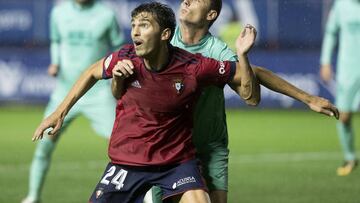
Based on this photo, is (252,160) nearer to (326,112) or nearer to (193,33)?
(193,33)

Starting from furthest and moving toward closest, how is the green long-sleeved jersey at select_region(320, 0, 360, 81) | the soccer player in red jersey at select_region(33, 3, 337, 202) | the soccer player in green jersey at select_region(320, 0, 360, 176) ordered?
the green long-sleeved jersey at select_region(320, 0, 360, 81), the soccer player in green jersey at select_region(320, 0, 360, 176), the soccer player in red jersey at select_region(33, 3, 337, 202)

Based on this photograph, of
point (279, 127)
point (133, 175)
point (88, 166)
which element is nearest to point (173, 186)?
point (133, 175)

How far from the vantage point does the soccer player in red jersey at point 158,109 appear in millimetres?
7762

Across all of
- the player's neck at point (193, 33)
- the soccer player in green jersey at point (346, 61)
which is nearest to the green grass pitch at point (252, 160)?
the soccer player in green jersey at point (346, 61)

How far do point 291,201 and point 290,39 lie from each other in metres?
12.9

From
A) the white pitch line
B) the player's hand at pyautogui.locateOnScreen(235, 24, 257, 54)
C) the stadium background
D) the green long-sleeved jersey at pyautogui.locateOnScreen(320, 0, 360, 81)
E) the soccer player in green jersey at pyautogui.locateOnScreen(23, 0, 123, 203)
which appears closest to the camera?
the player's hand at pyautogui.locateOnScreen(235, 24, 257, 54)

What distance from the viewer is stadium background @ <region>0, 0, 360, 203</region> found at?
13073 mm

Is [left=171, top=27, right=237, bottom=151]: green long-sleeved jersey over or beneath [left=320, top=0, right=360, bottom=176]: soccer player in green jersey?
over

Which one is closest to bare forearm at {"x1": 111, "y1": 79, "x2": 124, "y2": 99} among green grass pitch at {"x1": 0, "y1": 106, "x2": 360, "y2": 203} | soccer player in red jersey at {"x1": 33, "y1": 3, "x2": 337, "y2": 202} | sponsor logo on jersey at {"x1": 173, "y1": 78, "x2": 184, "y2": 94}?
soccer player in red jersey at {"x1": 33, "y1": 3, "x2": 337, "y2": 202}

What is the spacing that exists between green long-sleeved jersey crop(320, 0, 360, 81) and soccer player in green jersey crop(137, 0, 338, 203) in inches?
271

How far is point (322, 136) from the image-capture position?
63.8ft

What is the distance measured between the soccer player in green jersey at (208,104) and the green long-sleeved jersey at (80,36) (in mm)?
4261

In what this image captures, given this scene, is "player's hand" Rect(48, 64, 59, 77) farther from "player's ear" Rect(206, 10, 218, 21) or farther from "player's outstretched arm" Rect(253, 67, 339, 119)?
"player's outstretched arm" Rect(253, 67, 339, 119)

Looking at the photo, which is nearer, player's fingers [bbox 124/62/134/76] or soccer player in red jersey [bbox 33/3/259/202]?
player's fingers [bbox 124/62/134/76]
